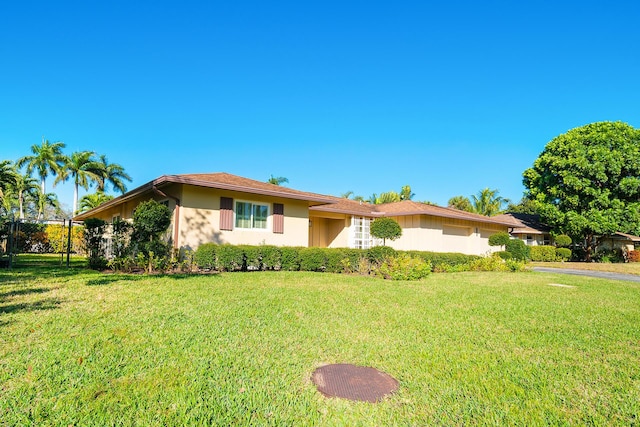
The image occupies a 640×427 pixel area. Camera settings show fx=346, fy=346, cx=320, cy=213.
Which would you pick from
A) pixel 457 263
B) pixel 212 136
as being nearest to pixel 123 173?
pixel 212 136

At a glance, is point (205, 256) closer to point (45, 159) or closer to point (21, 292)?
point (21, 292)

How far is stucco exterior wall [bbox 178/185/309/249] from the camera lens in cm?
1260

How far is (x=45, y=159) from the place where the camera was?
33.4 m

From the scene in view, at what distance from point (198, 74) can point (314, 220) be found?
9.90m

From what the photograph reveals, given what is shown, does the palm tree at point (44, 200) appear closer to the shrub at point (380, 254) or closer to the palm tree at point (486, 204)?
the shrub at point (380, 254)

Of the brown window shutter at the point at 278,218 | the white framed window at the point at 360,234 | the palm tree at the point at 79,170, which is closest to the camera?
the brown window shutter at the point at 278,218

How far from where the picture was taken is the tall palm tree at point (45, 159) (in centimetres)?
3325

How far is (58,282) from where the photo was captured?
8.51m

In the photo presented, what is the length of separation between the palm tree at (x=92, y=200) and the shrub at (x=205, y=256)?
1037 inches

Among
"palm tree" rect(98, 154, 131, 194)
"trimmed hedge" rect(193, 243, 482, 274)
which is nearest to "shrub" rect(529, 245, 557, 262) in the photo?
"trimmed hedge" rect(193, 243, 482, 274)

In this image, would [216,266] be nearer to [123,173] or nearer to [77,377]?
[77,377]

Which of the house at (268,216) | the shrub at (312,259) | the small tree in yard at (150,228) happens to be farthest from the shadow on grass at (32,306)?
the shrub at (312,259)

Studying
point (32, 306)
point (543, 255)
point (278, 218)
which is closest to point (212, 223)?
point (278, 218)

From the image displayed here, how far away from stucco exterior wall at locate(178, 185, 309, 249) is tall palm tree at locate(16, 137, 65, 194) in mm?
29591
